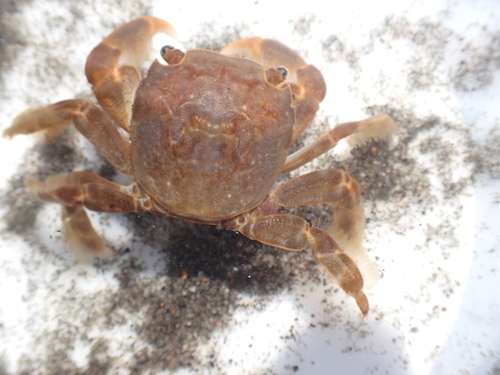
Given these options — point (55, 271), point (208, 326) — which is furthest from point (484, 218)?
point (55, 271)

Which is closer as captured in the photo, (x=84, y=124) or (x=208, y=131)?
(x=208, y=131)

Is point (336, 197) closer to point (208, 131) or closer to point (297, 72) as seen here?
point (297, 72)

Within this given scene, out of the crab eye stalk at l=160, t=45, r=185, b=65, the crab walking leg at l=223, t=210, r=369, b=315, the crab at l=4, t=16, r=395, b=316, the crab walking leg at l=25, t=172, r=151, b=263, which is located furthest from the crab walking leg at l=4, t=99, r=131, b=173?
the crab walking leg at l=223, t=210, r=369, b=315

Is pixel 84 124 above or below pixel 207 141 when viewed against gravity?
below

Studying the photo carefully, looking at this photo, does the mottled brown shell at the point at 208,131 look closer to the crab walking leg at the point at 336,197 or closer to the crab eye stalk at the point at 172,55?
the crab eye stalk at the point at 172,55

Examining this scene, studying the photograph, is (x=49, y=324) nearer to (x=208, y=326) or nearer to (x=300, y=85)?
(x=208, y=326)

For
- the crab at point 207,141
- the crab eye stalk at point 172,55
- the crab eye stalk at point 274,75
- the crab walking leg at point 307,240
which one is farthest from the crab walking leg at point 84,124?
the crab eye stalk at point 274,75

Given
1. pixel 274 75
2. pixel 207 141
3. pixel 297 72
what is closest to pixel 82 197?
pixel 207 141

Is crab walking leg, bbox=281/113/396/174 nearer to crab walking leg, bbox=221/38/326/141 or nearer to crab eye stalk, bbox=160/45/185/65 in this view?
crab walking leg, bbox=221/38/326/141
